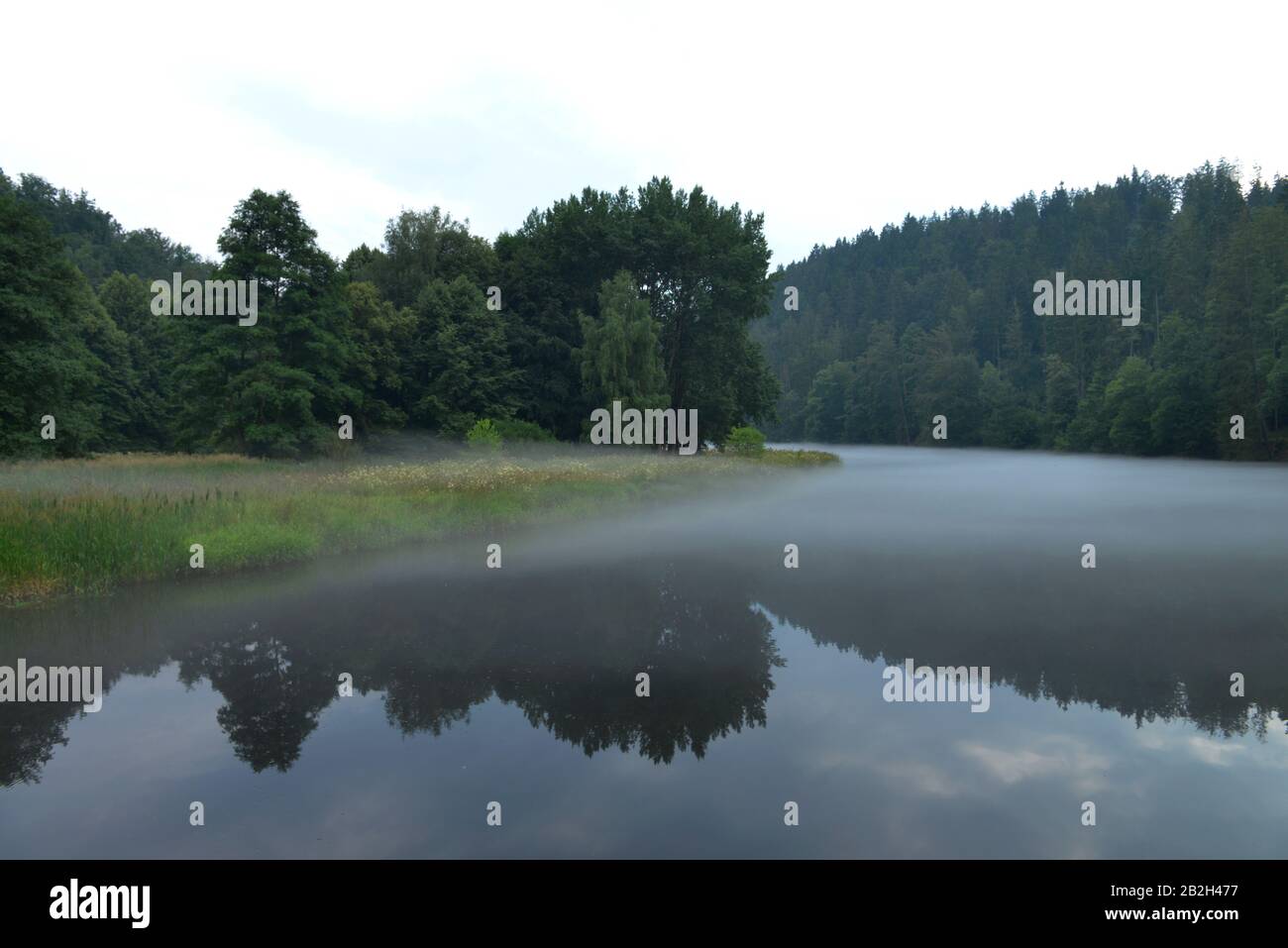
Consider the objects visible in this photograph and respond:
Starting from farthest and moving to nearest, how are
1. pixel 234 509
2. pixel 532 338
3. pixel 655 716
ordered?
pixel 532 338, pixel 234 509, pixel 655 716

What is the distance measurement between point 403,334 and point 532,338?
9.31 metres

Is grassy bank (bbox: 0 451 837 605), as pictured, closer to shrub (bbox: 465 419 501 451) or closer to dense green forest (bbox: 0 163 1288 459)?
shrub (bbox: 465 419 501 451)

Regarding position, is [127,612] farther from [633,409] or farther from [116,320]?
[116,320]

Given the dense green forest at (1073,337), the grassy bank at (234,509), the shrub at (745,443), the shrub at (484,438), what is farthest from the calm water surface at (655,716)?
the shrub at (745,443)

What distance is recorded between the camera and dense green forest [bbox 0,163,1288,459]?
38188 mm

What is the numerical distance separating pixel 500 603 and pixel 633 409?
127 feet

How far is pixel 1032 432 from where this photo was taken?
113875mm

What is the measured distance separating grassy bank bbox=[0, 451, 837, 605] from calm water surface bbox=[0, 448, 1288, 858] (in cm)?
106

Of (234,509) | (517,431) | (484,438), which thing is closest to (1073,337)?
(517,431)

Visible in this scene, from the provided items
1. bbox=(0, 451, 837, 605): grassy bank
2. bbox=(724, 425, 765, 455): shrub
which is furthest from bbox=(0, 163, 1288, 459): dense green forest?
bbox=(0, 451, 837, 605): grassy bank

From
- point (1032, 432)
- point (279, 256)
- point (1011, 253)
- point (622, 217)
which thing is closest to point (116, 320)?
point (279, 256)

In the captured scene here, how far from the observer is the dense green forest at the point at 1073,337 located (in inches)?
2844

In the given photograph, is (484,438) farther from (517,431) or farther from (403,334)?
(403,334)

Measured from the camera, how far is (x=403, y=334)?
51.0m
